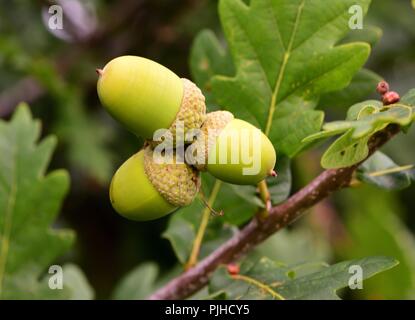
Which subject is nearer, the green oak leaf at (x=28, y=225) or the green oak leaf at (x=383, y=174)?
the green oak leaf at (x=383, y=174)

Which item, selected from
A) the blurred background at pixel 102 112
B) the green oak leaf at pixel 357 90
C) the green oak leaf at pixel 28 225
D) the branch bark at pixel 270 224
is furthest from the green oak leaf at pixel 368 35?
the blurred background at pixel 102 112

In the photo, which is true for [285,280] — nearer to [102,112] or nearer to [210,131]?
[210,131]

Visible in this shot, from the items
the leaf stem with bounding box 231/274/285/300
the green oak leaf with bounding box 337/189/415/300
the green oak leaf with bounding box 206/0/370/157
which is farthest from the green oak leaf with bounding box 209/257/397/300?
the green oak leaf with bounding box 337/189/415/300

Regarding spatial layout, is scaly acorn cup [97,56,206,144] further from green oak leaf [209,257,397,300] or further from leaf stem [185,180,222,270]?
leaf stem [185,180,222,270]

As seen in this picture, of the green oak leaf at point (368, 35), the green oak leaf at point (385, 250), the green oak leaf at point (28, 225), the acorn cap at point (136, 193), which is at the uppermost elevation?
the green oak leaf at point (368, 35)

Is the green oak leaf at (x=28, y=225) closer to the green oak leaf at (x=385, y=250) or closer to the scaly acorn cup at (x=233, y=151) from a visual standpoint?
the scaly acorn cup at (x=233, y=151)

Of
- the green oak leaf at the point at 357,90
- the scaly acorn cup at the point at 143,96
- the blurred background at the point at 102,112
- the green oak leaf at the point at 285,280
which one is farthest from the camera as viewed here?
the blurred background at the point at 102,112
